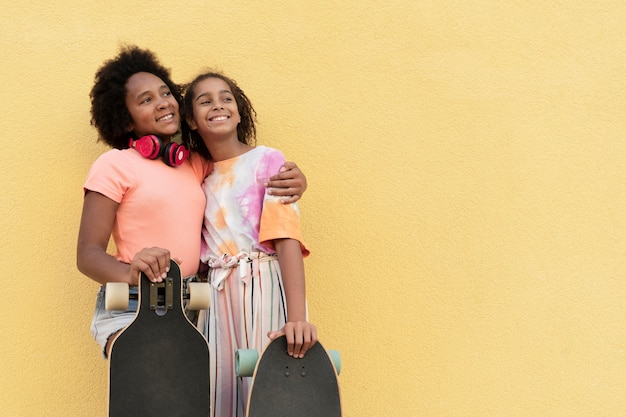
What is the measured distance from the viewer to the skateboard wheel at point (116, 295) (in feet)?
7.16

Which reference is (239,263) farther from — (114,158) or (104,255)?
(114,158)

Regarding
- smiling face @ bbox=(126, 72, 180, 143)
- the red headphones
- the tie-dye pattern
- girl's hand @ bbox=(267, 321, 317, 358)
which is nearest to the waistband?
the tie-dye pattern

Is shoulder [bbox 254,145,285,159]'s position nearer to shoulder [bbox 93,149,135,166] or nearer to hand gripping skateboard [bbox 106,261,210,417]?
shoulder [bbox 93,149,135,166]

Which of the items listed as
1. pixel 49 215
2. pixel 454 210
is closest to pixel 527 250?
pixel 454 210

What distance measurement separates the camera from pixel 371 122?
305 centimetres

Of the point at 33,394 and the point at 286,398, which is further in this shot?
the point at 33,394

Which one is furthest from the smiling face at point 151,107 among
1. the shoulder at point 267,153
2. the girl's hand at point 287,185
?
the girl's hand at point 287,185

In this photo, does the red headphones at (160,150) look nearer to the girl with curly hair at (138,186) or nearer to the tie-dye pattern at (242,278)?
the girl with curly hair at (138,186)

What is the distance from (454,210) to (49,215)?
4.59 ft

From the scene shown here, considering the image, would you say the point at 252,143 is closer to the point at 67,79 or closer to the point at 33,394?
the point at 67,79

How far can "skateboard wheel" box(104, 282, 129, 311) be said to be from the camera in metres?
2.18

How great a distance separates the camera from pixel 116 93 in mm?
2721

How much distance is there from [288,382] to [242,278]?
35 cm

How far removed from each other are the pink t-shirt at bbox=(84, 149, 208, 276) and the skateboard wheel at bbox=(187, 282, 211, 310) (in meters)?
0.22
